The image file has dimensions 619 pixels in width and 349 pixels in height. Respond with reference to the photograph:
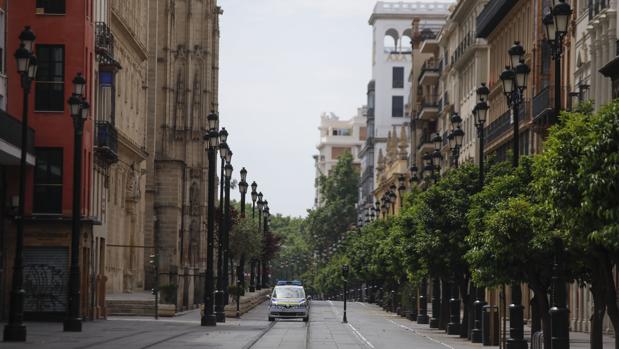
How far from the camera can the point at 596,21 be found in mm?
57406

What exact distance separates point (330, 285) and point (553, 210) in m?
148

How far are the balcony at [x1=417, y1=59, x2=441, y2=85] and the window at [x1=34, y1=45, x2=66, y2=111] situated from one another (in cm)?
7282

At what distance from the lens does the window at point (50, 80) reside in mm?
56812

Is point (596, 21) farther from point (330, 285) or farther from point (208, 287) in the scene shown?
point (330, 285)

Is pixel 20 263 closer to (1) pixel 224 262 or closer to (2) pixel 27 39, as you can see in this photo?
(2) pixel 27 39

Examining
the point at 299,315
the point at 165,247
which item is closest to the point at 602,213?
the point at 299,315

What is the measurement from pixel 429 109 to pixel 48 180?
7504 centimetres

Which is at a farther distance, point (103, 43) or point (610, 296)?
point (103, 43)

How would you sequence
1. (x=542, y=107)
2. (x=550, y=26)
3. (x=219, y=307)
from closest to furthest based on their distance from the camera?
(x=550, y=26), (x=219, y=307), (x=542, y=107)

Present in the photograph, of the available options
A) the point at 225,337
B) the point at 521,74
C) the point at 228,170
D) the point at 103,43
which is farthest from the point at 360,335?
the point at 521,74

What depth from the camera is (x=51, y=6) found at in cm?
5700

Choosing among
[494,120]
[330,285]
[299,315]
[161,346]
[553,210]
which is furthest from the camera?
[330,285]

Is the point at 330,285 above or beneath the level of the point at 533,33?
beneath

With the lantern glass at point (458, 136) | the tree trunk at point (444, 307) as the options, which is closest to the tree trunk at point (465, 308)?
the tree trunk at point (444, 307)
